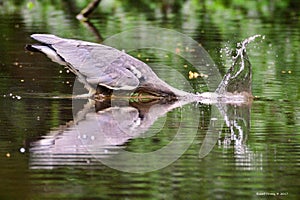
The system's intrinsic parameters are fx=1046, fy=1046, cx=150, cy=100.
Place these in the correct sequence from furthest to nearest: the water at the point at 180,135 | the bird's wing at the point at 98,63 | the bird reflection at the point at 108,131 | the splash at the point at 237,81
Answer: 1. the splash at the point at 237,81
2. the bird's wing at the point at 98,63
3. the bird reflection at the point at 108,131
4. the water at the point at 180,135

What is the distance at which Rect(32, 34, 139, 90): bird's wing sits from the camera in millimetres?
11523

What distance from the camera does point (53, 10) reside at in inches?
992

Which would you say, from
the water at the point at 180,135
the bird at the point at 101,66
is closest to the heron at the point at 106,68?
the bird at the point at 101,66

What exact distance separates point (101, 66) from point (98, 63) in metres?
0.05

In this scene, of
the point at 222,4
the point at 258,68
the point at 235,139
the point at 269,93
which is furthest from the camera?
the point at 222,4

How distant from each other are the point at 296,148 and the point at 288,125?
1.23 meters

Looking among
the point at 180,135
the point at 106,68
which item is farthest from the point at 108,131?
the point at 106,68

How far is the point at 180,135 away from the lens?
9.68m

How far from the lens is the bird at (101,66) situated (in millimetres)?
11539

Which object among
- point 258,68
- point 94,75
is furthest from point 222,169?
point 258,68

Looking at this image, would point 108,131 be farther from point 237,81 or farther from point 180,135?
point 237,81

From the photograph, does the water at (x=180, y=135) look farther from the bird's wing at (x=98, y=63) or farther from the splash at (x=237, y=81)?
the bird's wing at (x=98, y=63)

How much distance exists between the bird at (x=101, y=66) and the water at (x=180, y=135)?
41 cm

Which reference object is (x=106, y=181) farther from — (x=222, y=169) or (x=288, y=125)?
(x=288, y=125)
